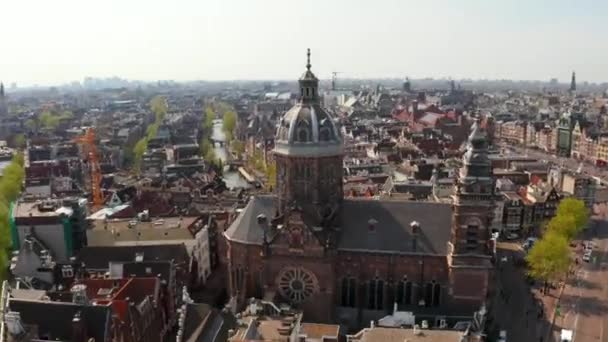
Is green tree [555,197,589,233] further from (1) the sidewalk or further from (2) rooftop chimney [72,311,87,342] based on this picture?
(2) rooftop chimney [72,311,87,342]

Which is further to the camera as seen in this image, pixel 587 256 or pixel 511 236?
pixel 511 236

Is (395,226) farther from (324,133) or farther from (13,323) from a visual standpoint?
(13,323)

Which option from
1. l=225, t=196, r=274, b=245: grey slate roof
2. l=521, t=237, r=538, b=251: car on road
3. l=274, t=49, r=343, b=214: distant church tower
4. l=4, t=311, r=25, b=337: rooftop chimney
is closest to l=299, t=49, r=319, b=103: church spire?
l=274, t=49, r=343, b=214: distant church tower

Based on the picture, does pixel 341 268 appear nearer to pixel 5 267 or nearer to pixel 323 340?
pixel 323 340

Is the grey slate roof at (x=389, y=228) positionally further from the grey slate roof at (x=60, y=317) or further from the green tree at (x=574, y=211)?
the green tree at (x=574, y=211)

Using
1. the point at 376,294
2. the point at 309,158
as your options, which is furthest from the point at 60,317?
the point at 376,294

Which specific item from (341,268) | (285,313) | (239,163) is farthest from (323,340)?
(239,163)

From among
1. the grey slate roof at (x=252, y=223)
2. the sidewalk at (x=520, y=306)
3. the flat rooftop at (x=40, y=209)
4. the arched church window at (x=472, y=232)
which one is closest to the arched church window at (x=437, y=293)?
the arched church window at (x=472, y=232)
